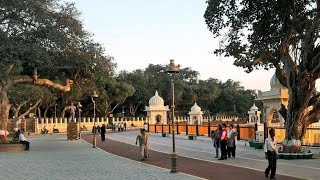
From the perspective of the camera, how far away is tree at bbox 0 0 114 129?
29.4 meters

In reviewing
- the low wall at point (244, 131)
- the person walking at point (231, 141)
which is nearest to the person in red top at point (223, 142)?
the person walking at point (231, 141)

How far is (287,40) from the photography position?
72.9 feet

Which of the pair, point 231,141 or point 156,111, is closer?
point 231,141

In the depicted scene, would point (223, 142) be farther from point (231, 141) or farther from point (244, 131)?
point (244, 131)

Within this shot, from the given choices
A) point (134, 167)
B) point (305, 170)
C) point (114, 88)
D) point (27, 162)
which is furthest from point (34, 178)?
point (114, 88)

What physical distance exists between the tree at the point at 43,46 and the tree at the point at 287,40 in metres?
11.2

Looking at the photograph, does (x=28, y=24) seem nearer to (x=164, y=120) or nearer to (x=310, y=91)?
(x=310, y=91)

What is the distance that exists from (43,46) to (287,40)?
15.8 metres

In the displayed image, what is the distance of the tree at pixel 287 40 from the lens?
21.9 meters

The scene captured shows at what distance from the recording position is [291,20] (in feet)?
72.3

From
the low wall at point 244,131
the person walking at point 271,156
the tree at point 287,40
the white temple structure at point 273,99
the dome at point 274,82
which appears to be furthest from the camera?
the dome at point 274,82

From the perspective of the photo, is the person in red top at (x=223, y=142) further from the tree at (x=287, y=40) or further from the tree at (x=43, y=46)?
the tree at (x=43, y=46)

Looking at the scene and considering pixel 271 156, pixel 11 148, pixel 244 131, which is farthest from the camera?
pixel 244 131

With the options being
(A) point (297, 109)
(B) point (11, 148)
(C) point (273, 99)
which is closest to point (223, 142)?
(A) point (297, 109)
